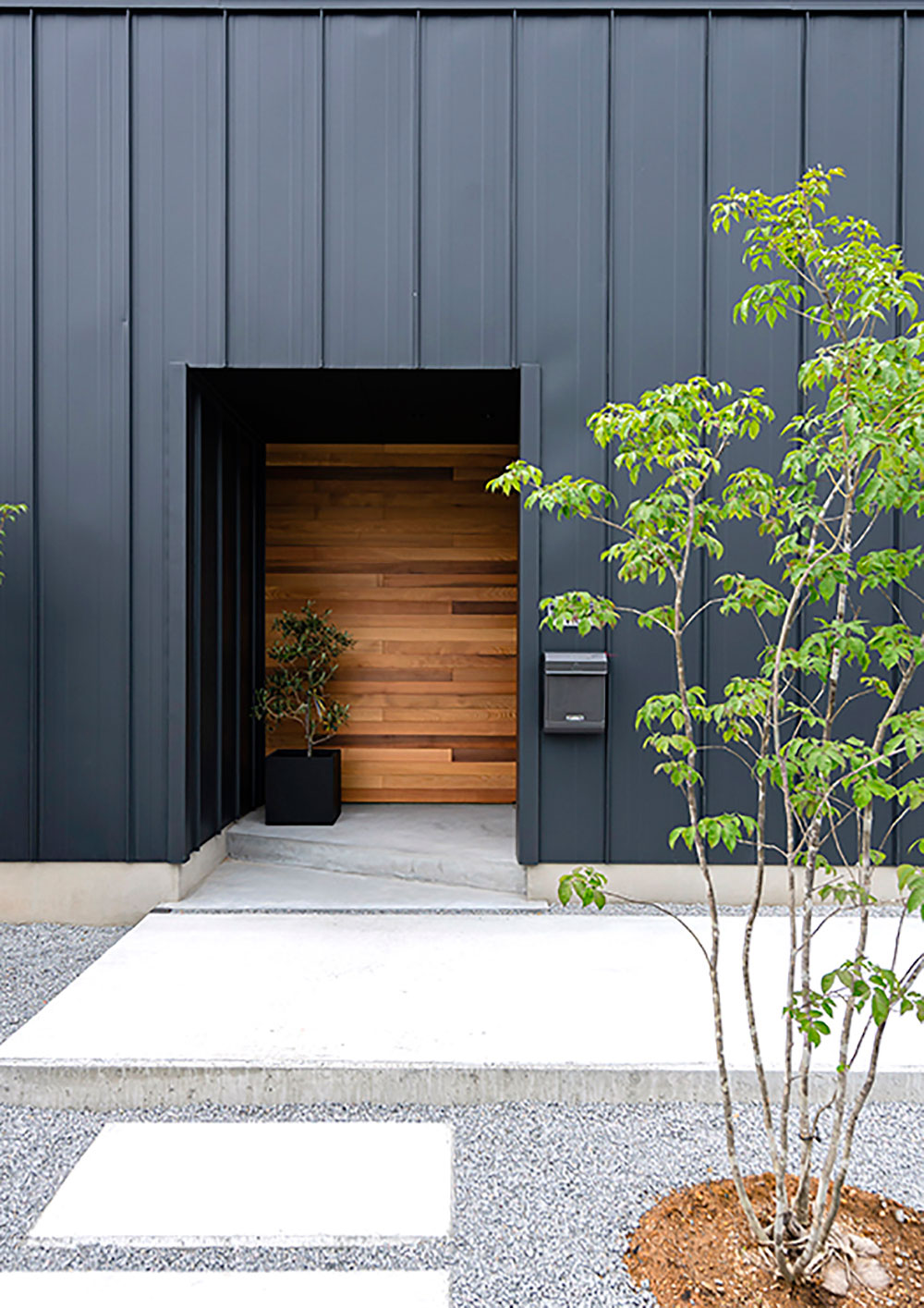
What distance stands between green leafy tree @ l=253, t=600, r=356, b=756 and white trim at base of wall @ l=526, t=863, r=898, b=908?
1841 mm

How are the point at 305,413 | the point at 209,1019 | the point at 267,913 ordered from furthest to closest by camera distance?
the point at 305,413, the point at 267,913, the point at 209,1019

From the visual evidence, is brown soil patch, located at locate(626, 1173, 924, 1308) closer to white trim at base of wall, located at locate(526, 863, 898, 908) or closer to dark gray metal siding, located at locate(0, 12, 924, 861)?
white trim at base of wall, located at locate(526, 863, 898, 908)

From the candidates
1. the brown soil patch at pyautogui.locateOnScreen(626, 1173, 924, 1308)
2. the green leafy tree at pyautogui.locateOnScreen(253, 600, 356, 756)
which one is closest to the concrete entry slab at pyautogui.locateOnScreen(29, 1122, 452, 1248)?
the brown soil patch at pyautogui.locateOnScreen(626, 1173, 924, 1308)

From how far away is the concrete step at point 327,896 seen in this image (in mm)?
3932

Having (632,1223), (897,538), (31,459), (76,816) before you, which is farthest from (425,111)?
(632,1223)

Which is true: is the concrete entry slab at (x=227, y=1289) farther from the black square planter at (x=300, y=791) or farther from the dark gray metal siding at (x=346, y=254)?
the black square planter at (x=300, y=791)

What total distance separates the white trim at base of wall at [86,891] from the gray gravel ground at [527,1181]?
1.58 metres

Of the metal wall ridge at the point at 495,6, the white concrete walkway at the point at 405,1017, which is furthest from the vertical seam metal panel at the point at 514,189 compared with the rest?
the white concrete walkway at the point at 405,1017

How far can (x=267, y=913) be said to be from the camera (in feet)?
12.7

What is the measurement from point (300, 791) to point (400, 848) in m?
0.85

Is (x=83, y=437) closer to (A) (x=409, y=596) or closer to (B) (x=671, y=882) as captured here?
(A) (x=409, y=596)

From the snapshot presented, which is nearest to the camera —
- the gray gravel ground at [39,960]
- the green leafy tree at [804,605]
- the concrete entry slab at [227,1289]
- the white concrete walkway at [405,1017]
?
the green leafy tree at [804,605]

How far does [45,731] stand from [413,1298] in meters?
3.20

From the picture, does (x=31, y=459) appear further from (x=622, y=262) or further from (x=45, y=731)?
(x=622, y=262)
